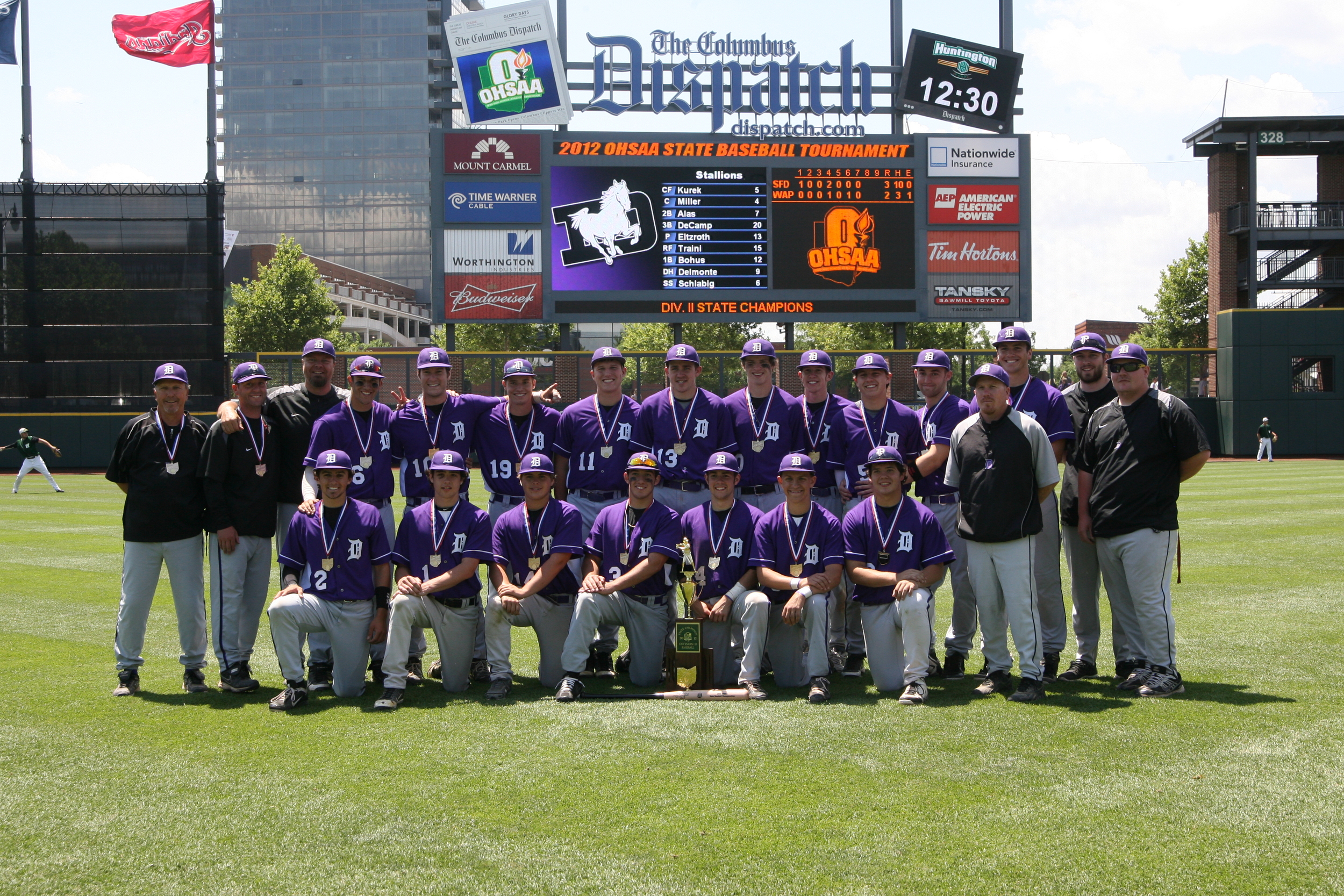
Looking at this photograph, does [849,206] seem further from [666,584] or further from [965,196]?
[666,584]

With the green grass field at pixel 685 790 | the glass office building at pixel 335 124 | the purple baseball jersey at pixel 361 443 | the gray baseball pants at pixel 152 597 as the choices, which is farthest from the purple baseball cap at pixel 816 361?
the glass office building at pixel 335 124

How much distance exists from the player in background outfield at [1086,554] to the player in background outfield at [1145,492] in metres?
0.15

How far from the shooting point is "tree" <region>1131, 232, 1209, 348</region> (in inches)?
1944

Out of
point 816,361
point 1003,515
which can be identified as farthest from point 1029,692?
point 816,361

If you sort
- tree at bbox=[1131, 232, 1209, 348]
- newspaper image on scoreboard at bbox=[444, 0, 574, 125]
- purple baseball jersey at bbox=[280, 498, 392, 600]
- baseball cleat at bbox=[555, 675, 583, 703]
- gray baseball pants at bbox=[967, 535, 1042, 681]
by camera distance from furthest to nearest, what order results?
tree at bbox=[1131, 232, 1209, 348] < newspaper image on scoreboard at bbox=[444, 0, 574, 125] < purple baseball jersey at bbox=[280, 498, 392, 600] < baseball cleat at bbox=[555, 675, 583, 703] < gray baseball pants at bbox=[967, 535, 1042, 681]

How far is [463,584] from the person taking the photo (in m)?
6.45

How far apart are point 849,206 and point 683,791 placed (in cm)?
2214

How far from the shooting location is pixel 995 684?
6109mm

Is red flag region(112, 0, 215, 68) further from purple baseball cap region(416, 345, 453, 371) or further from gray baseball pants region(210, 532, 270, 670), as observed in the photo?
gray baseball pants region(210, 532, 270, 670)

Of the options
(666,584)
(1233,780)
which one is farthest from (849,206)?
(1233,780)

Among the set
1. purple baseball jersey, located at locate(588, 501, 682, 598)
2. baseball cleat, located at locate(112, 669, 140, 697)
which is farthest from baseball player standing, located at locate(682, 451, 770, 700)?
baseball cleat, located at locate(112, 669, 140, 697)

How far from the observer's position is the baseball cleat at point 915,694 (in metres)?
5.85

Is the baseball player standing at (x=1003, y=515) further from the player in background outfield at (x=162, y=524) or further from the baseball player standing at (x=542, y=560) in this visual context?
the player in background outfield at (x=162, y=524)

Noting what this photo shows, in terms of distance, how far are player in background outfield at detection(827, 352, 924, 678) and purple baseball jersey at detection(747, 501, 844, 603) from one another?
0.52m
